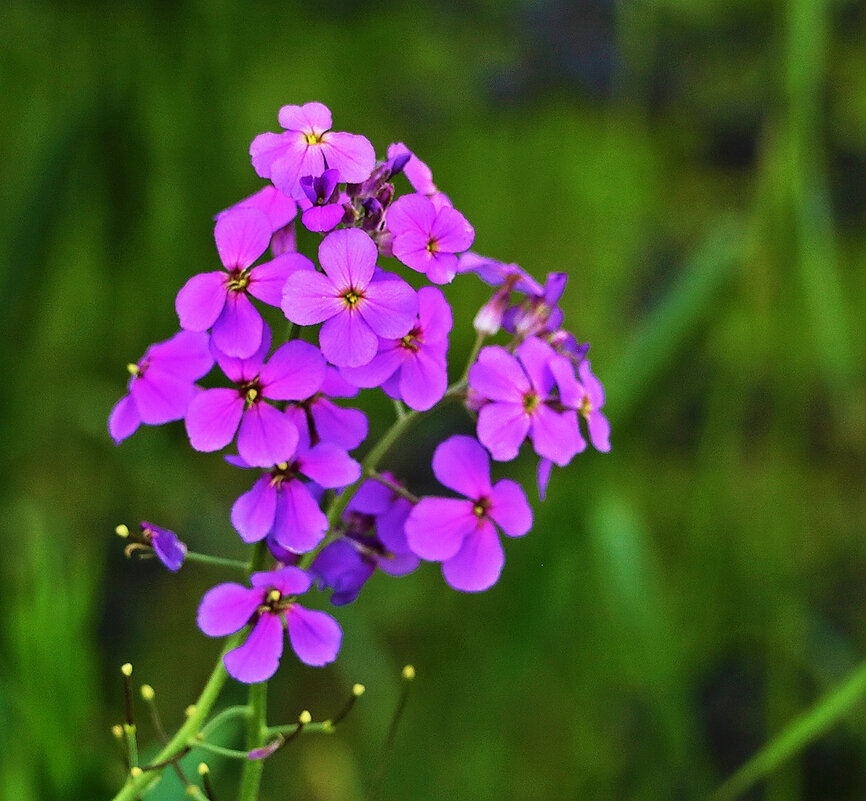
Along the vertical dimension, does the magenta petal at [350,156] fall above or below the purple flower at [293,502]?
above

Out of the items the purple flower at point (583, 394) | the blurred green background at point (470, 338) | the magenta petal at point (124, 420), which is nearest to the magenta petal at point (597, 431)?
the purple flower at point (583, 394)

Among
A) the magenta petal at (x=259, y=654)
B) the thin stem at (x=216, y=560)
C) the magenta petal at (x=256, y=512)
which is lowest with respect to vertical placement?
the magenta petal at (x=259, y=654)

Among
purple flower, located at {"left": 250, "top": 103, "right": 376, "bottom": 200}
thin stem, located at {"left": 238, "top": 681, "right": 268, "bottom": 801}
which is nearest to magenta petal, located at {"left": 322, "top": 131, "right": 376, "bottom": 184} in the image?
purple flower, located at {"left": 250, "top": 103, "right": 376, "bottom": 200}

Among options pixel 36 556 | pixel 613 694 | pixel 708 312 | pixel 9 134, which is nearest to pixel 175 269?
pixel 9 134

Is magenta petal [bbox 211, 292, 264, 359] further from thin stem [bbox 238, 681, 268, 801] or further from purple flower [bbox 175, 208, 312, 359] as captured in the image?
thin stem [bbox 238, 681, 268, 801]

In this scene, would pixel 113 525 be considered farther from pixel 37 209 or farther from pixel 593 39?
pixel 593 39

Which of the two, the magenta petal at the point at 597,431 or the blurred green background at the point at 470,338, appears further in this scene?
the blurred green background at the point at 470,338

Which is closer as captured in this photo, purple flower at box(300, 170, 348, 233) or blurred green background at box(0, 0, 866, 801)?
purple flower at box(300, 170, 348, 233)

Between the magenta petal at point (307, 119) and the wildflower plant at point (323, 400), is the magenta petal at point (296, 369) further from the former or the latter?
the magenta petal at point (307, 119)
